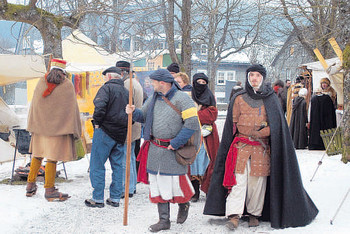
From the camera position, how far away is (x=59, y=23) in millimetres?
7859

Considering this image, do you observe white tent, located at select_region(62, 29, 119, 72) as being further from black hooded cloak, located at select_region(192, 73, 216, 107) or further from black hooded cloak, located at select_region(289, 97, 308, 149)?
black hooded cloak, located at select_region(192, 73, 216, 107)

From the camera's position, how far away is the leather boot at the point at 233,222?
4720 millimetres

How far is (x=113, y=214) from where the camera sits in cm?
538

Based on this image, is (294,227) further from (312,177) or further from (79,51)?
(79,51)


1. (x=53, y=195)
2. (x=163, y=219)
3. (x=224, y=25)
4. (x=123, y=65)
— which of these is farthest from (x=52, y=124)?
(x=224, y=25)

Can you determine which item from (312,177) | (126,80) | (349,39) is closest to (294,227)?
(312,177)

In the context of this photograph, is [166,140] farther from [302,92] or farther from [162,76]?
[302,92]

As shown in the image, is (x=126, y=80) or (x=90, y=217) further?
(x=126, y=80)

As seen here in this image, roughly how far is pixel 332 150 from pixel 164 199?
5.76m

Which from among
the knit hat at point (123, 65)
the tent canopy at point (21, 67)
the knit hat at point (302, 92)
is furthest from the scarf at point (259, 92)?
the knit hat at point (302, 92)

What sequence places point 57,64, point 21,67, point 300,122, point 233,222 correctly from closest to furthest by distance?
1. point 233,222
2. point 57,64
3. point 21,67
4. point 300,122

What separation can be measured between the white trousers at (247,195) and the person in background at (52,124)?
7.84 ft

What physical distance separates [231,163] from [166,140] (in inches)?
32.5

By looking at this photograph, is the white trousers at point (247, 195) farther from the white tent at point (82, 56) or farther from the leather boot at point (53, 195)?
the white tent at point (82, 56)
